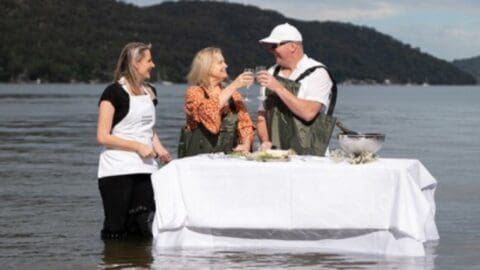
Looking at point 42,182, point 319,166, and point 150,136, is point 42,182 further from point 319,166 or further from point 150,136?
point 319,166

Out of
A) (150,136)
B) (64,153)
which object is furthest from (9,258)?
(64,153)

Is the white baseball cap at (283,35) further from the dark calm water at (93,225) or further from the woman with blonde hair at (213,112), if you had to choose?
the dark calm water at (93,225)

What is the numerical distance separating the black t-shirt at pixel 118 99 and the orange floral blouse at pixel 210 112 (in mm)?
492

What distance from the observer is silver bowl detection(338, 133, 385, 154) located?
8.58 metres

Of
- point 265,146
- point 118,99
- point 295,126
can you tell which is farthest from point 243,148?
point 118,99

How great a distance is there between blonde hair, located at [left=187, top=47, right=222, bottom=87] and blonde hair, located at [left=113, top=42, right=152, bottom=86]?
450 mm

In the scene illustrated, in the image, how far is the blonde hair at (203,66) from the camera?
9109 millimetres

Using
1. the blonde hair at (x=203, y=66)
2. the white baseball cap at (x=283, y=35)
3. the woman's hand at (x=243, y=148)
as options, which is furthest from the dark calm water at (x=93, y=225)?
the white baseball cap at (x=283, y=35)

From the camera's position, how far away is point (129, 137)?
942 centimetres

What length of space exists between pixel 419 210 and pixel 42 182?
957 cm

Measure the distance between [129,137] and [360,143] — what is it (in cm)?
198

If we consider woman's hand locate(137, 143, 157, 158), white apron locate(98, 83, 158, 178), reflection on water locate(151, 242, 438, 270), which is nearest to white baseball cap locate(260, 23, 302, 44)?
white apron locate(98, 83, 158, 178)

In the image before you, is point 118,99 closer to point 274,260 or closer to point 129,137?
point 129,137

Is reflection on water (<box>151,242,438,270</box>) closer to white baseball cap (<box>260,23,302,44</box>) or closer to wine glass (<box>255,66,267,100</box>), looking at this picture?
wine glass (<box>255,66,267,100</box>)
